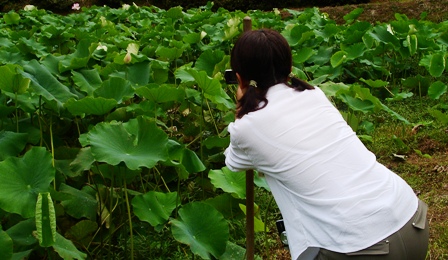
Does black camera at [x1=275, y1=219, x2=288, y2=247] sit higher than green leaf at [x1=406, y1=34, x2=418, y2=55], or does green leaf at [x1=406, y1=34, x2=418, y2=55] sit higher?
black camera at [x1=275, y1=219, x2=288, y2=247]

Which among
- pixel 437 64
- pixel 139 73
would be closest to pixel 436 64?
pixel 437 64

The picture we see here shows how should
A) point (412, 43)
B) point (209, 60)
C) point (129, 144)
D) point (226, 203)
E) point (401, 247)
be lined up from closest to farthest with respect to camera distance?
point (401, 247) < point (129, 144) < point (226, 203) < point (209, 60) < point (412, 43)

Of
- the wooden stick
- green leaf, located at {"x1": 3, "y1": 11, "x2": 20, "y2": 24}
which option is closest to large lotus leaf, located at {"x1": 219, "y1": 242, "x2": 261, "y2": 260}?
the wooden stick

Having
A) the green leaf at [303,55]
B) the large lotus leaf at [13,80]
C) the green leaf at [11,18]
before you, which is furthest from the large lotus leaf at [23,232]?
the green leaf at [11,18]

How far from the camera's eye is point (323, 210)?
57.2 inches

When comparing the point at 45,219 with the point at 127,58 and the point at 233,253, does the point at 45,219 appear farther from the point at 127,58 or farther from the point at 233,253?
the point at 127,58

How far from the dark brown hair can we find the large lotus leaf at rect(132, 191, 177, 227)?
0.66m

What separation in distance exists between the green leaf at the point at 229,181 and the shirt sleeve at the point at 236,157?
51 centimetres

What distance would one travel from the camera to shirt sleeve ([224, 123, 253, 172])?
5.19 ft

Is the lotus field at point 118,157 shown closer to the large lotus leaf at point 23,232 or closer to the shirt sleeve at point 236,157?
the large lotus leaf at point 23,232

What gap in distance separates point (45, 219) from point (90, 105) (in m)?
0.70

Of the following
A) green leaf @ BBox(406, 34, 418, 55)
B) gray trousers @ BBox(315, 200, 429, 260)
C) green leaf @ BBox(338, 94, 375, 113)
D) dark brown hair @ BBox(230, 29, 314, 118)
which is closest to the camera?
gray trousers @ BBox(315, 200, 429, 260)

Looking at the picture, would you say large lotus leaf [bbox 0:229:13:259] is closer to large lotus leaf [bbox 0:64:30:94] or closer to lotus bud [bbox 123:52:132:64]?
large lotus leaf [bbox 0:64:30:94]

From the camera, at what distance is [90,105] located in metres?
2.19
